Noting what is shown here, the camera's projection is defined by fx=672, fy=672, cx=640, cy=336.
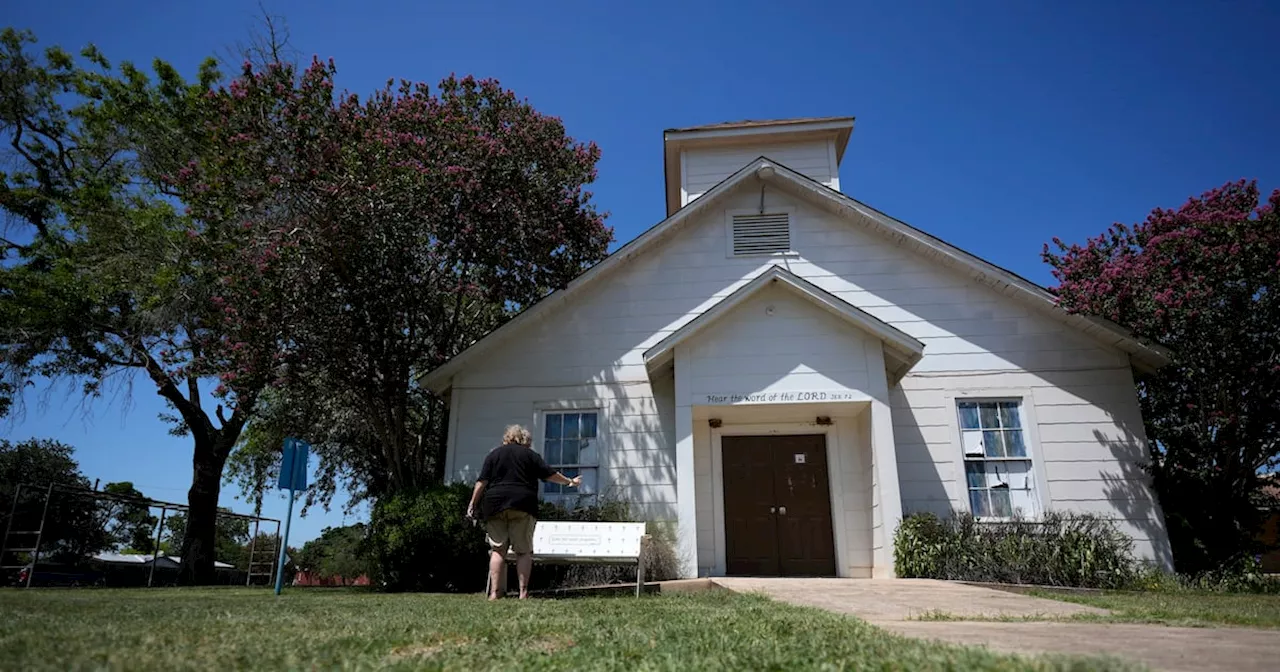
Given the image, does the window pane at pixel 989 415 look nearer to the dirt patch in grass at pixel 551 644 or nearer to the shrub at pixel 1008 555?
the shrub at pixel 1008 555

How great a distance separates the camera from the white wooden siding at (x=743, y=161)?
15.5 metres

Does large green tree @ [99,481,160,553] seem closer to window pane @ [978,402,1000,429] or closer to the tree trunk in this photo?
the tree trunk

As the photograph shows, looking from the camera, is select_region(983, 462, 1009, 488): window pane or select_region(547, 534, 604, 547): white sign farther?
select_region(983, 462, 1009, 488): window pane

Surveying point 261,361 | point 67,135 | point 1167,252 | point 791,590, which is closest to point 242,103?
point 261,361

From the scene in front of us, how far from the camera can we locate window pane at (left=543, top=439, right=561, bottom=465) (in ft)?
38.2

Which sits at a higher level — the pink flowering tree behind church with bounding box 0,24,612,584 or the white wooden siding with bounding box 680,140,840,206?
the white wooden siding with bounding box 680,140,840,206

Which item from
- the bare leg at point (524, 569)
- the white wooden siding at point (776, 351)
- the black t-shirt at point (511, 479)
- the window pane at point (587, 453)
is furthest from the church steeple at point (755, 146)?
the bare leg at point (524, 569)

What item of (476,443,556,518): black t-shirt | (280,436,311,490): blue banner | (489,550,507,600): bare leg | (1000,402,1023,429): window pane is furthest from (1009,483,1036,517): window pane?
(280,436,311,490): blue banner

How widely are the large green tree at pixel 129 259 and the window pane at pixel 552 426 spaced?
4.66 meters

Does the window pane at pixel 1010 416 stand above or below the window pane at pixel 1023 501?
above

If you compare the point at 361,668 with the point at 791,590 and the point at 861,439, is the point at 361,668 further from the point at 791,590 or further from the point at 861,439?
the point at 861,439

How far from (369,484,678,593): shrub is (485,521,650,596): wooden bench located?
4.12 ft

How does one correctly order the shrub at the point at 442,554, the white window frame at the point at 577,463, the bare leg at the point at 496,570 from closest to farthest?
1. the bare leg at the point at 496,570
2. the shrub at the point at 442,554
3. the white window frame at the point at 577,463

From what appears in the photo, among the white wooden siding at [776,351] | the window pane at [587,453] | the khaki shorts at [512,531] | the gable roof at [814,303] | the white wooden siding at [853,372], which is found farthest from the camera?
the window pane at [587,453]
